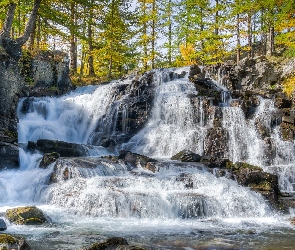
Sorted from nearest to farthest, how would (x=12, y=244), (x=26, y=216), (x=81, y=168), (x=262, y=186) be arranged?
(x=12, y=244) < (x=26, y=216) < (x=262, y=186) < (x=81, y=168)

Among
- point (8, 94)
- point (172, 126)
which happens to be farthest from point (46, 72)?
point (172, 126)

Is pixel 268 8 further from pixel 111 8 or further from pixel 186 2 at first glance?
pixel 111 8

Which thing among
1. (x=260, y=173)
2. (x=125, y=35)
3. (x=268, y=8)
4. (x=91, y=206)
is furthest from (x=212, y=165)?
(x=125, y=35)

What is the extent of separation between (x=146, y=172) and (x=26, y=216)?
5678 millimetres

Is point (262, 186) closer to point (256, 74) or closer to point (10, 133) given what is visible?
point (10, 133)

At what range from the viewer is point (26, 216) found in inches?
419

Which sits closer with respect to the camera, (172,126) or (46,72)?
(172,126)

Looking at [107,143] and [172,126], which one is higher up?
[172,126]

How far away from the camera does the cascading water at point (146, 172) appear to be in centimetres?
1165

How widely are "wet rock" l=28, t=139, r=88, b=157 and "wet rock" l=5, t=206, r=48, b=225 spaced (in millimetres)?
7090

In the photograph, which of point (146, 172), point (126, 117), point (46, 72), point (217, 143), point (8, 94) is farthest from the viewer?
point (46, 72)

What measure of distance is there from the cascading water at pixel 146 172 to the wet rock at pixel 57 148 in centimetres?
53

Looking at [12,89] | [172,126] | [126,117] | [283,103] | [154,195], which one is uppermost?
[12,89]

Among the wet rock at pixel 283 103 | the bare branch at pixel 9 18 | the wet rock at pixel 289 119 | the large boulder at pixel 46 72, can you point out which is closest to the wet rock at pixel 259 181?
the wet rock at pixel 289 119
